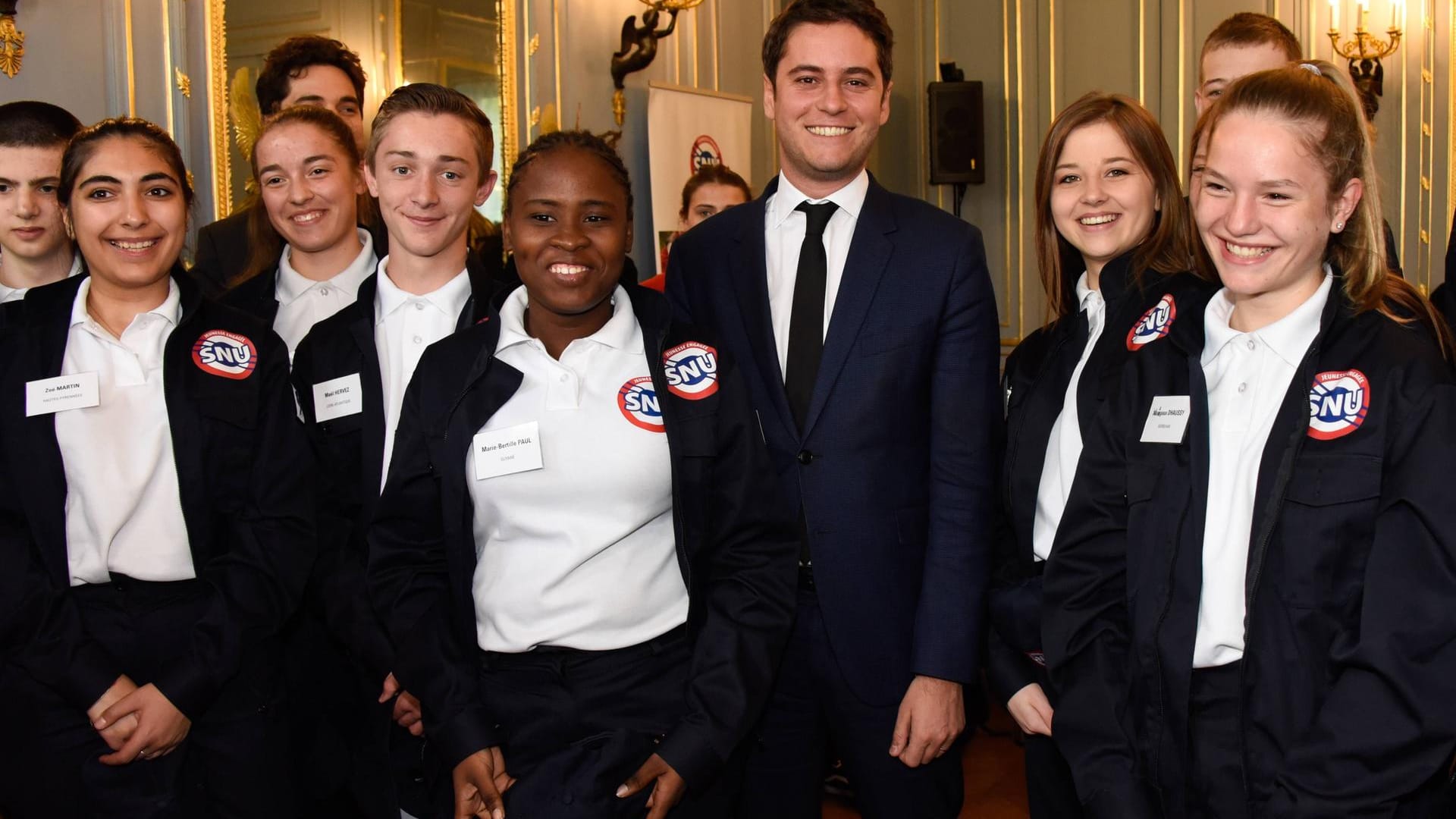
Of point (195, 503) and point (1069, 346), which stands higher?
point (1069, 346)

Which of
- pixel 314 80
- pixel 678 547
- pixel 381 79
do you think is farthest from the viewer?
pixel 381 79

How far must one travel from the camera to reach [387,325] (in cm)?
222

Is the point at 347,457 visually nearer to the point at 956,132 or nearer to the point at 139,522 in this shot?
the point at 139,522

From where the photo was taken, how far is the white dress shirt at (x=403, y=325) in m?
2.17

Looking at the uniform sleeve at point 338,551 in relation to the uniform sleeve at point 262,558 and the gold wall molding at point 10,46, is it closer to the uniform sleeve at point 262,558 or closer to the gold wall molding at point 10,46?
the uniform sleeve at point 262,558

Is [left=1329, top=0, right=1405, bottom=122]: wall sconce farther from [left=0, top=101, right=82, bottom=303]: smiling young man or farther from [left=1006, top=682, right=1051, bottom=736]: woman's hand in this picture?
[left=0, top=101, right=82, bottom=303]: smiling young man

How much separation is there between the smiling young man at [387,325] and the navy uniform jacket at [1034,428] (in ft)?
3.37

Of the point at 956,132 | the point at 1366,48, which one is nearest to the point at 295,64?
the point at 956,132

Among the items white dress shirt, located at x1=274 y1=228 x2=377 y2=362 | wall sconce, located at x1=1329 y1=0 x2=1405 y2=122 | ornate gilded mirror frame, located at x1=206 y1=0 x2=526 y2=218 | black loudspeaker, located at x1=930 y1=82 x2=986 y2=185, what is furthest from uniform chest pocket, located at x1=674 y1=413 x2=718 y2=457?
wall sconce, located at x1=1329 y1=0 x2=1405 y2=122

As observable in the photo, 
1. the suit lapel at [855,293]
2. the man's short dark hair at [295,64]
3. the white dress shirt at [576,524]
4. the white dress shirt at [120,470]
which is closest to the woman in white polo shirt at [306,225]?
the white dress shirt at [120,470]

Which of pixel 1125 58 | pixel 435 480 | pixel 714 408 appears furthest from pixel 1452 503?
pixel 1125 58

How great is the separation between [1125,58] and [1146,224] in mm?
5235

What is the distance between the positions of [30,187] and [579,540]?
1.50 metres

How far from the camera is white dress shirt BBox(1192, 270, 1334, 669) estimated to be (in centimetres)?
161
